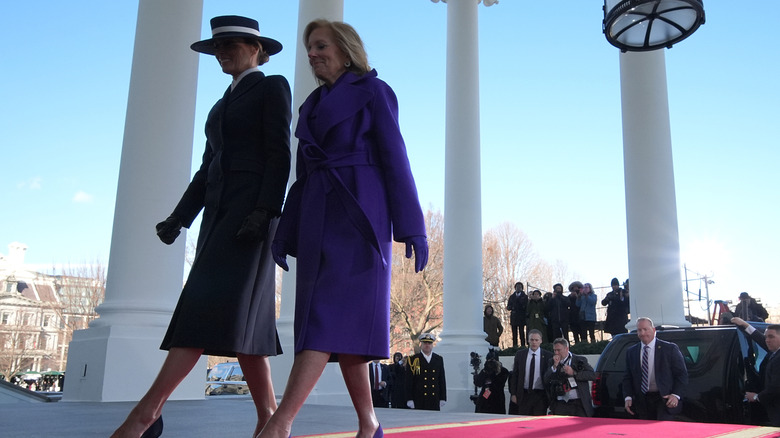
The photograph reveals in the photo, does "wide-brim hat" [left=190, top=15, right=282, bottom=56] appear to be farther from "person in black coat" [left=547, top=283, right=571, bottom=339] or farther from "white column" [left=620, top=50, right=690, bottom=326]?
"person in black coat" [left=547, top=283, right=571, bottom=339]

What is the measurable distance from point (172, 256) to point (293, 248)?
7.67 meters

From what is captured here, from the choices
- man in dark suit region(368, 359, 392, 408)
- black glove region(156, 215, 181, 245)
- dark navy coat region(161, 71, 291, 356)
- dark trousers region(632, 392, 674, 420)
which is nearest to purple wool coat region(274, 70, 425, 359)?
dark navy coat region(161, 71, 291, 356)

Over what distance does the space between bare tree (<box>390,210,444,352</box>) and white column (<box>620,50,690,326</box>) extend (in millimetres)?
43820

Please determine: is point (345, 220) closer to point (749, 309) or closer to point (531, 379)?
point (531, 379)

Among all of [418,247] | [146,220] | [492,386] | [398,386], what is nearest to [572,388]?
[492,386]

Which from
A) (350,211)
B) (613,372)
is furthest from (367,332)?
(613,372)

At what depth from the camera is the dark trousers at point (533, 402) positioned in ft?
52.2

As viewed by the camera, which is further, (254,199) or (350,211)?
(254,199)

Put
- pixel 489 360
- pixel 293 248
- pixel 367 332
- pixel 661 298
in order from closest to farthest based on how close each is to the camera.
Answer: pixel 367 332, pixel 293 248, pixel 661 298, pixel 489 360

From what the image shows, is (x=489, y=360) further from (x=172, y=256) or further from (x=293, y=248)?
(x=293, y=248)

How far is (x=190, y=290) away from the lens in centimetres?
468

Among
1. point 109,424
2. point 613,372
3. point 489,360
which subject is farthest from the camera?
point 489,360

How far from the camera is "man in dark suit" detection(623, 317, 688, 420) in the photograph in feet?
40.1

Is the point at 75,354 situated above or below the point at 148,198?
below
